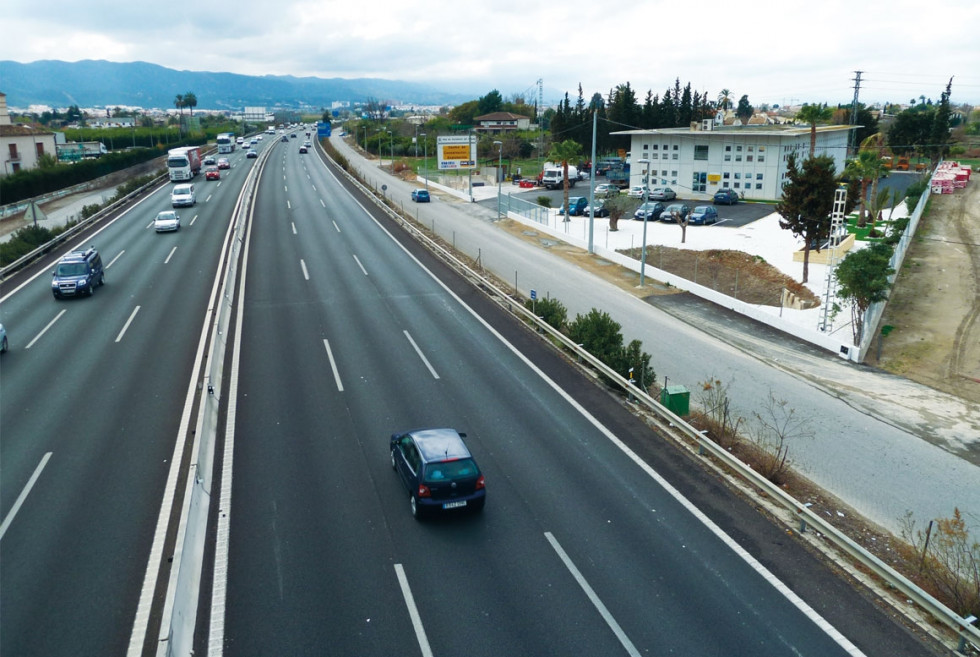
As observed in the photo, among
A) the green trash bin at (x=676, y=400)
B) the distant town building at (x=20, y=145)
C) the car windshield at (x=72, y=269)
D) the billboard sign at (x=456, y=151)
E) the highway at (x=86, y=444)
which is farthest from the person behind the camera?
the distant town building at (x=20, y=145)

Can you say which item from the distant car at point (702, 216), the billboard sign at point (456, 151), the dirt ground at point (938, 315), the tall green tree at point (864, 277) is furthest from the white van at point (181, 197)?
the dirt ground at point (938, 315)

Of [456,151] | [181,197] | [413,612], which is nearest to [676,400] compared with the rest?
[413,612]

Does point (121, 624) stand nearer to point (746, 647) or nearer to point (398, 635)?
point (398, 635)

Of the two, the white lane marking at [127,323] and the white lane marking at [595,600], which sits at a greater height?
the white lane marking at [127,323]

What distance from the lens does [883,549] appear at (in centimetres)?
1355

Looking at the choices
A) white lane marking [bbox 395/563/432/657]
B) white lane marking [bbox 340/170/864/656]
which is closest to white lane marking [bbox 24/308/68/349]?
white lane marking [bbox 340/170/864/656]

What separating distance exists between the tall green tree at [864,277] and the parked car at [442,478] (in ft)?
63.9

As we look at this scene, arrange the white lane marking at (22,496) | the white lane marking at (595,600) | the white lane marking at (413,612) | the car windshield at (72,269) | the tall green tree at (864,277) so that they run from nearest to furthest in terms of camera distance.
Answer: the white lane marking at (413,612), the white lane marking at (595,600), the white lane marking at (22,496), the tall green tree at (864,277), the car windshield at (72,269)

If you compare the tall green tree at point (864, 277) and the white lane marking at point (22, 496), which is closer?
the white lane marking at point (22, 496)

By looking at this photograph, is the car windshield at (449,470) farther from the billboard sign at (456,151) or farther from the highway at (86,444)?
the billboard sign at (456,151)

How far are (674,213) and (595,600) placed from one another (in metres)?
42.8

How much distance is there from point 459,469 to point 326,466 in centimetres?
385

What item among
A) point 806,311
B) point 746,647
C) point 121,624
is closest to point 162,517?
point 121,624

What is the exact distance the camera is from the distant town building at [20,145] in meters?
78.0
